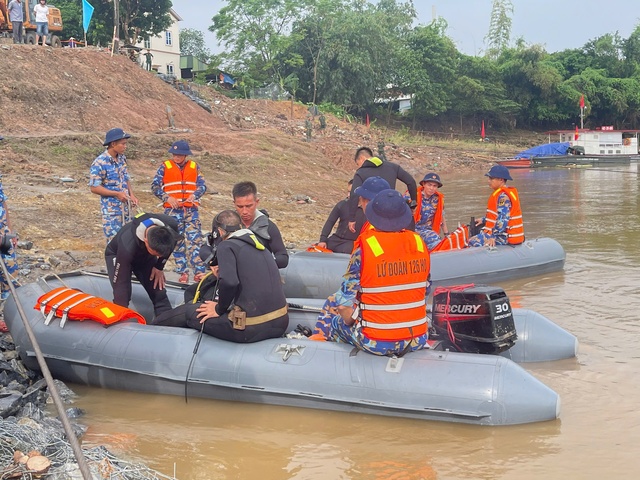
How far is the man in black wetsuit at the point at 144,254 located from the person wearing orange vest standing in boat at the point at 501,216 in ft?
13.7

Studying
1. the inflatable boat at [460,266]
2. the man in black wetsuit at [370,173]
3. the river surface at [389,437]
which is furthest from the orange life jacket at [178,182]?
the river surface at [389,437]

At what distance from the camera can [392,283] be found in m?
4.63

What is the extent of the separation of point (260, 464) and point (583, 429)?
2.00 meters

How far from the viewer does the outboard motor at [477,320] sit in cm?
528

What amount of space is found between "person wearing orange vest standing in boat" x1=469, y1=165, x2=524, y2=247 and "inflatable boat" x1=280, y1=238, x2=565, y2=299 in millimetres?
122

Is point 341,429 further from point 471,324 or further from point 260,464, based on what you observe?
point 471,324

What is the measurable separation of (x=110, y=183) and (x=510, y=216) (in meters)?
4.51

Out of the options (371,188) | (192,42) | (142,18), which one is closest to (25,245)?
(371,188)

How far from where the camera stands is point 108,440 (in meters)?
4.75

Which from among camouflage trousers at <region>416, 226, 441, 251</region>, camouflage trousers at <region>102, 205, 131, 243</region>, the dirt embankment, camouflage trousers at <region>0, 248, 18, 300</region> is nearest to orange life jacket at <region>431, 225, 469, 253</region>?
camouflage trousers at <region>416, 226, 441, 251</region>

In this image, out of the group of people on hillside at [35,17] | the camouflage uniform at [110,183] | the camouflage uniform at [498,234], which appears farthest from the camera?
the group of people on hillside at [35,17]

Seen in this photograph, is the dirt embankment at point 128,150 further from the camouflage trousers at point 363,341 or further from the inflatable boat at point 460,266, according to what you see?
the camouflage trousers at point 363,341

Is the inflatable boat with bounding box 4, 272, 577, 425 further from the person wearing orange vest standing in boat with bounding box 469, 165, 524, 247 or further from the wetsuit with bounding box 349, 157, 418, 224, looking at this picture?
the person wearing orange vest standing in boat with bounding box 469, 165, 524, 247

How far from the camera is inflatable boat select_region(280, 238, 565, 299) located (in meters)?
7.82
